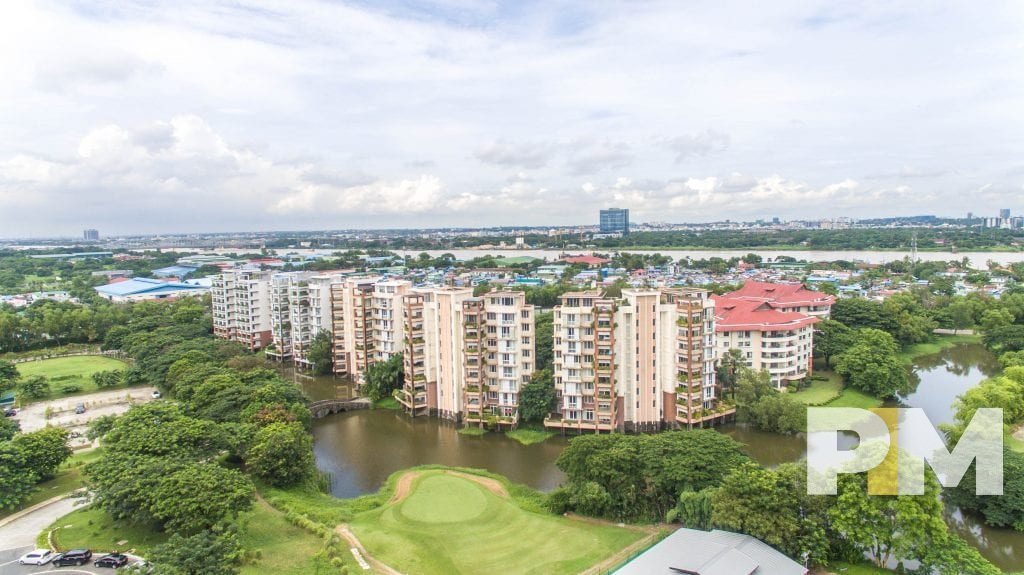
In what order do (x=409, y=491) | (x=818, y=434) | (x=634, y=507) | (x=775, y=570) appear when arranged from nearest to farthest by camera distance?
(x=775, y=570) < (x=634, y=507) < (x=409, y=491) < (x=818, y=434)

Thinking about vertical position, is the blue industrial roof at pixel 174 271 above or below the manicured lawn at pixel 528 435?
above

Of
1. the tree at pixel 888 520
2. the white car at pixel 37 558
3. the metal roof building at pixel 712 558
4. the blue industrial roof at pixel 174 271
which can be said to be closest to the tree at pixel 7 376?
the white car at pixel 37 558

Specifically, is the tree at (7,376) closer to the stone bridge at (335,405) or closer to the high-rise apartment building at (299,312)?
the high-rise apartment building at (299,312)

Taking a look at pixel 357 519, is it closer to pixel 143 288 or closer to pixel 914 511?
pixel 914 511

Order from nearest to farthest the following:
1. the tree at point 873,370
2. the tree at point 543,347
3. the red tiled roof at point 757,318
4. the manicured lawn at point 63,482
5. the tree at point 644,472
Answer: the tree at point 644,472 → the manicured lawn at point 63,482 → the tree at point 873,370 → the red tiled roof at point 757,318 → the tree at point 543,347

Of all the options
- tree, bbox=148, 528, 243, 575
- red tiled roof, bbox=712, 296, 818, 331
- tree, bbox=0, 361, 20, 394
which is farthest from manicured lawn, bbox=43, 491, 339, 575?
red tiled roof, bbox=712, 296, 818, 331

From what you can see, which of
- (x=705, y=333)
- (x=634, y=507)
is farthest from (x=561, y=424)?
(x=634, y=507)
